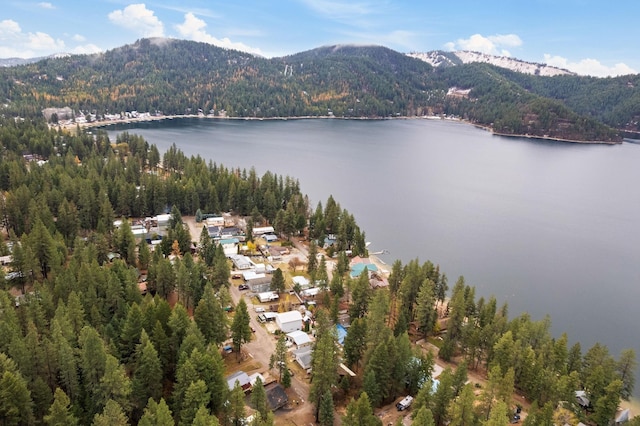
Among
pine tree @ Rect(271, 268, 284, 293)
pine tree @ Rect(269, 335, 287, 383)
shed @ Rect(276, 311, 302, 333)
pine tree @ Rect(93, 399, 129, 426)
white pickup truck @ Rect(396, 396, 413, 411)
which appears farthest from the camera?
pine tree @ Rect(271, 268, 284, 293)

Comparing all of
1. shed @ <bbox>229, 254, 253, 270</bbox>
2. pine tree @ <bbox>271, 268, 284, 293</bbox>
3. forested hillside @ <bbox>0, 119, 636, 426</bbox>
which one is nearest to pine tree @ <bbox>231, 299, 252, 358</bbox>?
forested hillside @ <bbox>0, 119, 636, 426</bbox>

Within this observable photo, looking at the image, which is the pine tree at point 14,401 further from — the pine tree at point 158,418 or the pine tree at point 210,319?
the pine tree at point 210,319

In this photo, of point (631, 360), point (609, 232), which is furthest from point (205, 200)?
point (609, 232)

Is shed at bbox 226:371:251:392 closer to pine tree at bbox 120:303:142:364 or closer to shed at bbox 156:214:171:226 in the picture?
pine tree at bbox 120:303:142:364

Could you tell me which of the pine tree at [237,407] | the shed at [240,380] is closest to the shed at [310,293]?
the shed at [240,380]

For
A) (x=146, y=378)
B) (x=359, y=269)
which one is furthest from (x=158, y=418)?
(x=359, y=269)

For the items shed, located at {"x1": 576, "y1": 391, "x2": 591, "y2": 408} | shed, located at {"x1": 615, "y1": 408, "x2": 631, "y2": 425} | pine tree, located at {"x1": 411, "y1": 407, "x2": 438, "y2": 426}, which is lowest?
shed, located at {"x1": 615, "y1": 408, "x2": 631, "y2": 425}

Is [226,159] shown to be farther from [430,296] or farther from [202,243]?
[430,296]

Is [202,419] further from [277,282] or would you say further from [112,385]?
[277,282]
